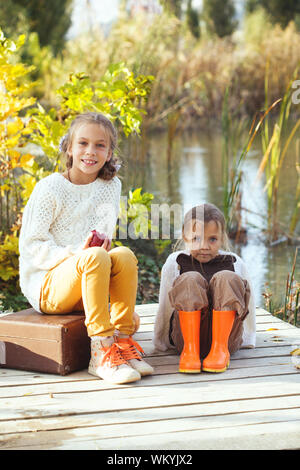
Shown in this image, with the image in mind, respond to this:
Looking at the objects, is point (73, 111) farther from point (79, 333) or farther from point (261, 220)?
point (261, 220)

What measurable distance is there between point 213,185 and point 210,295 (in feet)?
14.5

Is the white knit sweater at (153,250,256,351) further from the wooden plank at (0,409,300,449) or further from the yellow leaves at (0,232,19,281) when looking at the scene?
the yellow leaves at (0,232,19,281)

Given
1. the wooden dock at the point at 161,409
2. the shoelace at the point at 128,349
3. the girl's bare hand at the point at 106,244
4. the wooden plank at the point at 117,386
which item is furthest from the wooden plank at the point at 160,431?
the girl's bare hand at the point at 106,244

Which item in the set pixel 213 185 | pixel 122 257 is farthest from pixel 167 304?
pixel 213 185

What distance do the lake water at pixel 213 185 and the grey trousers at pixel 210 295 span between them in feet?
3.46

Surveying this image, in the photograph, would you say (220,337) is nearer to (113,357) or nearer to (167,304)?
(167,304)

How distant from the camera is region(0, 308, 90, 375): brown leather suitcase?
208 centimetres

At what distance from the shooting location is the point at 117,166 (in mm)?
2398

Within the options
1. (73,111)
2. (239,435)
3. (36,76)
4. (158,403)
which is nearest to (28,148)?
(73,111)

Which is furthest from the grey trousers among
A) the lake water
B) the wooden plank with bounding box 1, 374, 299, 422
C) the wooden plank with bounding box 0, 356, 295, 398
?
the lake water

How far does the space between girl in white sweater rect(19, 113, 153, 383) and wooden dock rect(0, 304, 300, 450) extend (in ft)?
0.39

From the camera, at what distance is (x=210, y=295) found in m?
2.21

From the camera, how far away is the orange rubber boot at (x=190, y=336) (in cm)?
212

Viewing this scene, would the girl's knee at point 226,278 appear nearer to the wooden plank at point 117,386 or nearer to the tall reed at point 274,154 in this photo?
the wooden plank at point 117,386
